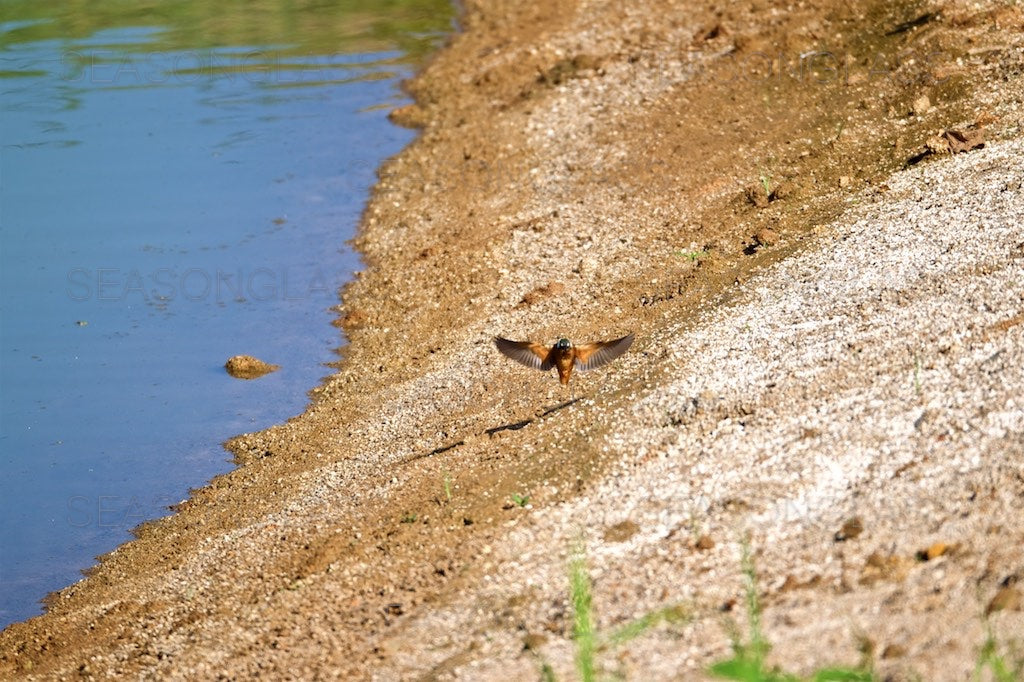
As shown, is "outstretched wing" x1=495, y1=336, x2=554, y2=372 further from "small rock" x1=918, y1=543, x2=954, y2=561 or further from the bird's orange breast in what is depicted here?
"small rock" x1=918, y1=543, x2=954, y2=561

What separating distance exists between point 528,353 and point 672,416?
2.58 ft

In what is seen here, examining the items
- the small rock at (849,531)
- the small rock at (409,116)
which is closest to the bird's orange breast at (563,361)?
the small rock at (849,531)

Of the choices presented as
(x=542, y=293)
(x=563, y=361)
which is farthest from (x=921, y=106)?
(x=563, y=361)

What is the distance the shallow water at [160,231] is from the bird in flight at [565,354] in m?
2.10

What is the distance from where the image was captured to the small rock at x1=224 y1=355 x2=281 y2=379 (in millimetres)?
8672

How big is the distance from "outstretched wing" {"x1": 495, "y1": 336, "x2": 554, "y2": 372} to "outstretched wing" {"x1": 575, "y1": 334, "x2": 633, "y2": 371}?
0.16 meters

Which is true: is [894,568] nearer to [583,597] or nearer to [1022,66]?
[583,597]

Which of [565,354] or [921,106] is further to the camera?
[921,106]

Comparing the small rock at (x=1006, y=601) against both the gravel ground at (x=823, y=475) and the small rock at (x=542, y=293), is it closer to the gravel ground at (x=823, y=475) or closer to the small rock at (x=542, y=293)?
the gravel ground at (x=823, y=475)

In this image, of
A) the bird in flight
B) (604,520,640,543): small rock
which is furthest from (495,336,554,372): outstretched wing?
(604,520,640,543): small rock

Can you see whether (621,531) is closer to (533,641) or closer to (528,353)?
(533,641)

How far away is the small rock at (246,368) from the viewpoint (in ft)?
28.5

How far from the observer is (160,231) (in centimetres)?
1069

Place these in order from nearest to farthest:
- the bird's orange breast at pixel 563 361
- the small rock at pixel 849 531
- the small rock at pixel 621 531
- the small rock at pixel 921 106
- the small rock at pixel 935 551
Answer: the small rock at pixel 935 551 < the small rock at pixel 849 531 < the small rock at pixel 621 531 < the bird's orange breast at pixel 563 361 < the small rock at pixel 921 106
